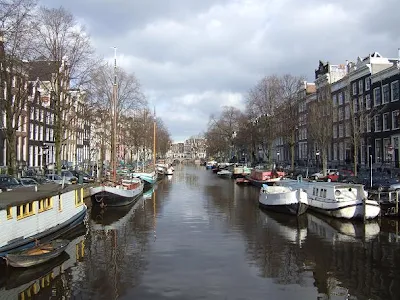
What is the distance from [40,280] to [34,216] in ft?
14.5

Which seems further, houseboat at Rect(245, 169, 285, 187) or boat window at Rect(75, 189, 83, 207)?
houseboat at Rect(245, 169, 285, 187)

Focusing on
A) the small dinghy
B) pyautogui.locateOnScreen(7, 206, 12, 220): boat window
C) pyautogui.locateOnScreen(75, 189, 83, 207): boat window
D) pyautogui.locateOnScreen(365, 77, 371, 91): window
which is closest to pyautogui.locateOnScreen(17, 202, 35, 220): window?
pyautogui.locateOnScreen(7, 206, 12, 220): boat window

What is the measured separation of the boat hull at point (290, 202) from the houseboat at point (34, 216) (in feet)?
51.0

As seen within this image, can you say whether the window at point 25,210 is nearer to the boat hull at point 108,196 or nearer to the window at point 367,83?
the boat hull at point 108,196

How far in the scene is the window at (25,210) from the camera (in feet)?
57.8

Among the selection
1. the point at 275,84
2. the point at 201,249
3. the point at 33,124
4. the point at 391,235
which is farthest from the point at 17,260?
the point at 275,84

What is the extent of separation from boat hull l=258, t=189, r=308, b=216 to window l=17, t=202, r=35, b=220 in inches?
777

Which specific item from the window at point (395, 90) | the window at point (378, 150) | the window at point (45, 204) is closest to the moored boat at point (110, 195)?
the window at point (45, 204)

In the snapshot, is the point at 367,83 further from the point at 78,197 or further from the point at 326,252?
the point at 78,197

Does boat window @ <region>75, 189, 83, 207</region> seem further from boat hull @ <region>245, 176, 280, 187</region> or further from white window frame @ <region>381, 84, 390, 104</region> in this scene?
white window frame @ <region>381, 84, 390, 104</region>

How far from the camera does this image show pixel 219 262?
18234 mm

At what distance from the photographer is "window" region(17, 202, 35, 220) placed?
57.8ft

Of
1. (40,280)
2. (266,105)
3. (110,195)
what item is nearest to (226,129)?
(266,105)

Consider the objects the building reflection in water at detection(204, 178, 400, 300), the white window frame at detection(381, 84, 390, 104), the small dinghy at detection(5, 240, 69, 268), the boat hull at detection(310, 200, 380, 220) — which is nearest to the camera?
the building reflection in water at detection(204, 178, 400, 300)
